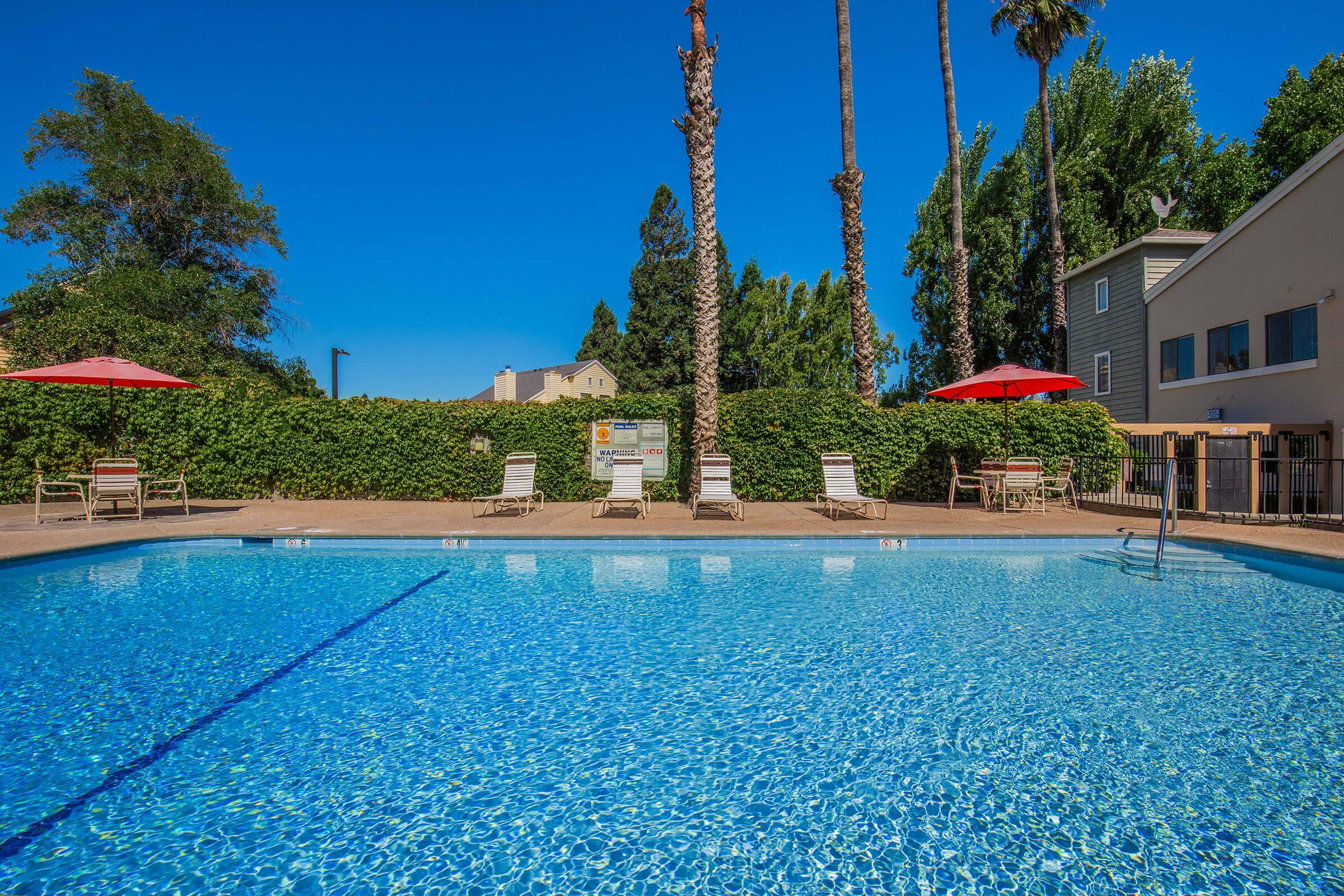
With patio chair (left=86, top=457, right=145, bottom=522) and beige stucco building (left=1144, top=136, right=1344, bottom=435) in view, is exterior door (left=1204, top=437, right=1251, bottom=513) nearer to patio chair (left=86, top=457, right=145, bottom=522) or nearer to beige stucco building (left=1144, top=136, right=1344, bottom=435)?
beige stucco building (left=1144, top=136, right=1344, bottom=435)

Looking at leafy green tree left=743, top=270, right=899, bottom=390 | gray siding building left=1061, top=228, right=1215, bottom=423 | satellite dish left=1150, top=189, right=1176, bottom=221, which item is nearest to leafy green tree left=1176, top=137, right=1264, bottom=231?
satellite dish left=1150, top=189, right=1176, bottom=221

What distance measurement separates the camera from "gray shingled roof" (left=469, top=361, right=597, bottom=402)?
47.7m

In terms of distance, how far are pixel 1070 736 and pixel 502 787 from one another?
3006 mm

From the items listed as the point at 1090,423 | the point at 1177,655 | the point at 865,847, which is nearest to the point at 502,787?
the point at 865,847

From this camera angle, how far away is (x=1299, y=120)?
795 inches

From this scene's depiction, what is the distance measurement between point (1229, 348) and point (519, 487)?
1611cm

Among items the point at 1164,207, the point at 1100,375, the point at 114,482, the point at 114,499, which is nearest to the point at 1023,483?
the point at 1100,375

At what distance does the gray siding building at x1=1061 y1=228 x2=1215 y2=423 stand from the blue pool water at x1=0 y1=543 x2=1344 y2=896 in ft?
44.4

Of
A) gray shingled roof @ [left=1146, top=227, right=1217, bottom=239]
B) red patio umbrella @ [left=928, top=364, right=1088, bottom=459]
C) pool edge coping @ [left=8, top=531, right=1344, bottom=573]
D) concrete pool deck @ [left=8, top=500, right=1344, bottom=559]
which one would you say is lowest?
pool edge coping @ [left=8, top=531, right=1344, bottom=573]

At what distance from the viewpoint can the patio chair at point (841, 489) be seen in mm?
10664

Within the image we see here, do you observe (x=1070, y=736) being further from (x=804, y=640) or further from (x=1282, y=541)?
(x=1282, y=541)

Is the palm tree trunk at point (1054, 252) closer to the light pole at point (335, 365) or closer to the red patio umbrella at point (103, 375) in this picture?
the red patio umbrella at point (103, 375)

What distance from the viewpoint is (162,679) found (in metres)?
4.25

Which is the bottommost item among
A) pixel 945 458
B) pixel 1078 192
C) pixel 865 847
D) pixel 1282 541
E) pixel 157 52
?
pixel 865 847
